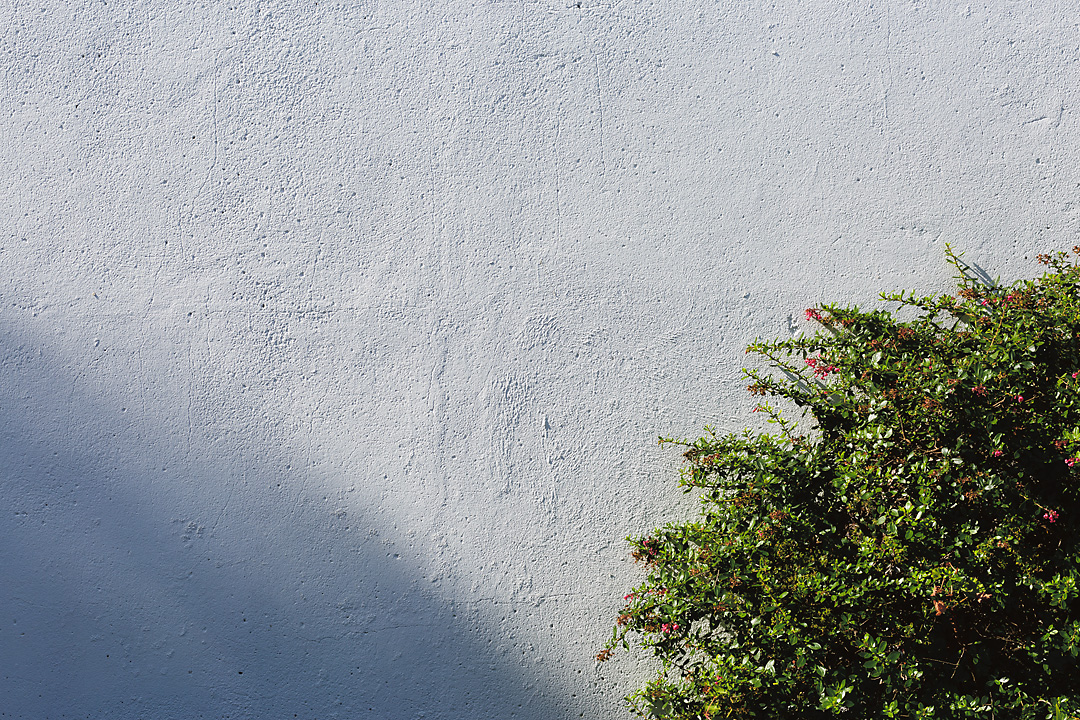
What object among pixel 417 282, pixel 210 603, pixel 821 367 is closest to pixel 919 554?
pixel 821 367

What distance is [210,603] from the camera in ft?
8.12

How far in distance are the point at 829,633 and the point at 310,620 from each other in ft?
5.65

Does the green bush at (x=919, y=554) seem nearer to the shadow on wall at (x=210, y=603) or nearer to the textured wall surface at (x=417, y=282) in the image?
the textured wall surface at (x=417, y=282)

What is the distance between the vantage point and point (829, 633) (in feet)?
6.34

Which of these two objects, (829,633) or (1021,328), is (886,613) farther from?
(1021,328)

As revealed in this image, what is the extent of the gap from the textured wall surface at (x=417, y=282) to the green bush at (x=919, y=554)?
1.52 ft

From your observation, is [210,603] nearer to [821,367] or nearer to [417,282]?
[417,282]

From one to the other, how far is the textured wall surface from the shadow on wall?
1 cm

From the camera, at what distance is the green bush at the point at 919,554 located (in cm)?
188

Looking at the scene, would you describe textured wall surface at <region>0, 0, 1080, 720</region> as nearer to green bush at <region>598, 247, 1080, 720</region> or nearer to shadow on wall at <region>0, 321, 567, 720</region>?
shadow on wall at <region>0, 321, 567, 720</region>

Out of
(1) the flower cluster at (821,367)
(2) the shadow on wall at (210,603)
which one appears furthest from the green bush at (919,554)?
(2) the shadow on wall at (210,603)

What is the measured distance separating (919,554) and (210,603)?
231cm

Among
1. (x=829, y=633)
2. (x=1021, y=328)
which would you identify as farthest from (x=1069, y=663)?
(x=1021, y=328)

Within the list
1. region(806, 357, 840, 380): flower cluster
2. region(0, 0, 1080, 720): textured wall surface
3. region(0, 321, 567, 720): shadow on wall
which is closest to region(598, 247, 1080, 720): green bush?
region(806, 357, 840, 380): flower cluster
